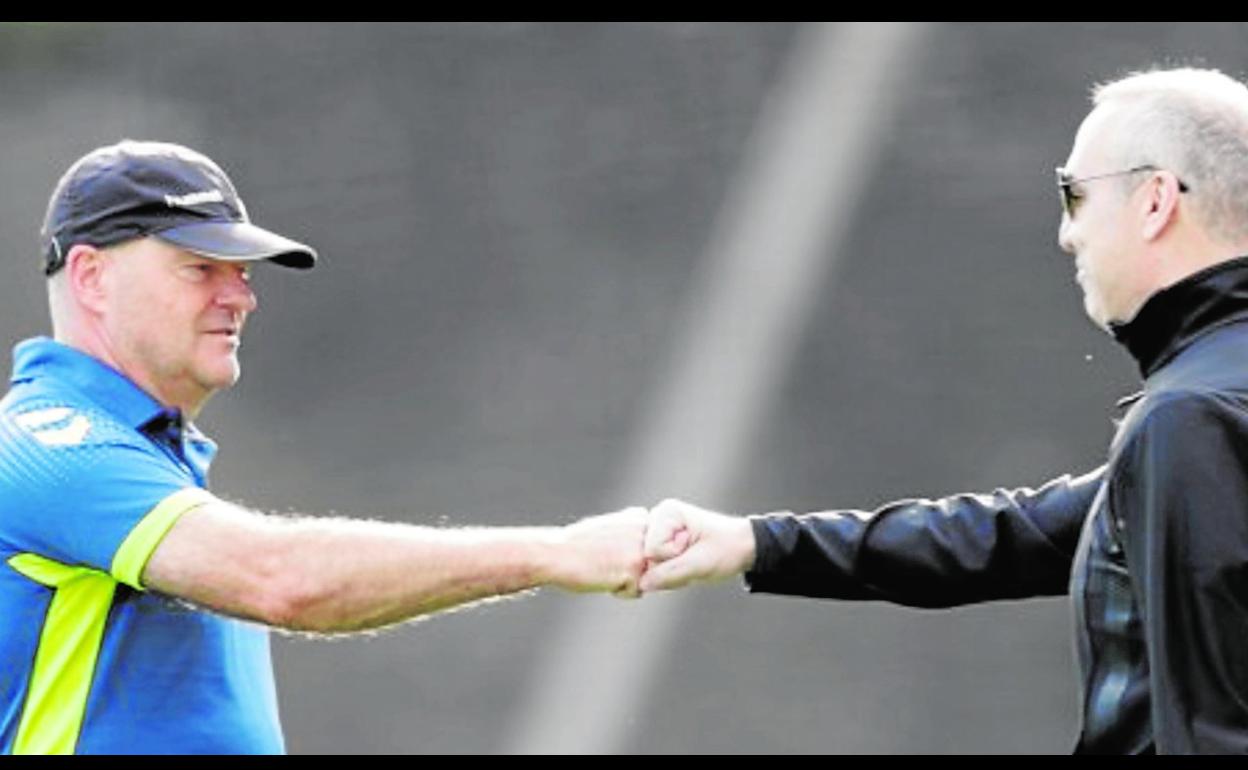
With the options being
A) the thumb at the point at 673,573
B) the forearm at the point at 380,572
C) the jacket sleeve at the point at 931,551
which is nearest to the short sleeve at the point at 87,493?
the forearm at the point at 380,572

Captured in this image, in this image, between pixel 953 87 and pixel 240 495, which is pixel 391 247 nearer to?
pixel 240 495

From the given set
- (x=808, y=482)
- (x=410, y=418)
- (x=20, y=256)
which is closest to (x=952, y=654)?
(x=808, y=482)

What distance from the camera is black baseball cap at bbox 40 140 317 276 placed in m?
3.72

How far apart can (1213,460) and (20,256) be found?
4958 mm

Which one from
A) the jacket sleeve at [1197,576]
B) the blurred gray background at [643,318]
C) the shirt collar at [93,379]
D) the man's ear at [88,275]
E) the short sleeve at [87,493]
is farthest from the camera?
the blurred gray background at [643,318]

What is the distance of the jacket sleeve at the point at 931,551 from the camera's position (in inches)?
146

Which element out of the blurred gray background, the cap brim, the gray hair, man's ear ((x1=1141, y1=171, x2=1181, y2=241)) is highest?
the gray hair

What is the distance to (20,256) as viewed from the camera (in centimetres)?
724

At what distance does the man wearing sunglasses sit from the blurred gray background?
304 cm

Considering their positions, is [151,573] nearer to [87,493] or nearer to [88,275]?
[87,493]

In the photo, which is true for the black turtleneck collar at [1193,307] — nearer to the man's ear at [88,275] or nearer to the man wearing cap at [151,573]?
the man wearing cap at [151,573]

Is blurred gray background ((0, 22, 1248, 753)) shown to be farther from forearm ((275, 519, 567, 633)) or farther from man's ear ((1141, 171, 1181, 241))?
man's ear ((1141, 171, 1181, 241))

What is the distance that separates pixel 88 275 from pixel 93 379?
18 centimetres

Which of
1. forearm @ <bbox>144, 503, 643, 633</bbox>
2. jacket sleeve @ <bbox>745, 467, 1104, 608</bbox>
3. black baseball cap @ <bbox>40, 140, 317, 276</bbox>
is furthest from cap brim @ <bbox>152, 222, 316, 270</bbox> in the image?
jacket sleeve @ <bbox>745, 467, 1104, 608</bbox>
